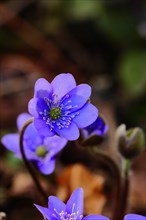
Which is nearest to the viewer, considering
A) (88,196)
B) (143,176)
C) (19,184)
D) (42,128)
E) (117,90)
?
(42,128)

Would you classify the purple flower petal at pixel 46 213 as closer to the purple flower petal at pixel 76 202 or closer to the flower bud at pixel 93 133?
the purple flower petal at pixel 76 202

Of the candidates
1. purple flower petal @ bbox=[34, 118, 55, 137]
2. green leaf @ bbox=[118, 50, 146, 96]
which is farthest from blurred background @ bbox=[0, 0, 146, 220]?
purple flower petal @ bbox=[34, 118, 55, 137]

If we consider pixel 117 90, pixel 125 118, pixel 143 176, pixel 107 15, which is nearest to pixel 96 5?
pixel 107 15

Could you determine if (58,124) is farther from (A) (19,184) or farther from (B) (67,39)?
(B) (67,39)

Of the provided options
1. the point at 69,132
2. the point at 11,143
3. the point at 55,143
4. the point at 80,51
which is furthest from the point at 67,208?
the point at 80,51

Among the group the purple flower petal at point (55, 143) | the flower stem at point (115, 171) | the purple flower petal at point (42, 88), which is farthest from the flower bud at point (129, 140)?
the purple flower petal at point (42, 88)

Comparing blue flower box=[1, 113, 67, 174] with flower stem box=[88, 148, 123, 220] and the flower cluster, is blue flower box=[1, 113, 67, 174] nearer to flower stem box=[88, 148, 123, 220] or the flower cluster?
flower stem box=[88, 148, 123, 220]

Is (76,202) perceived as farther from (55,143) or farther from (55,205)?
(55,143)
